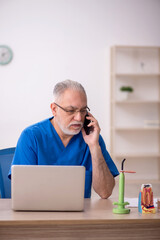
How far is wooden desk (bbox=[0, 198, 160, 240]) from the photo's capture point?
1.40m

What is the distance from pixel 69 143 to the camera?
2113 millimetres

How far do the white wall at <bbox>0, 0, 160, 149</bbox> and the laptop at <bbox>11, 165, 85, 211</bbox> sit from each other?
4.35 m

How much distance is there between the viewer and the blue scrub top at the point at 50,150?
2.01 meters

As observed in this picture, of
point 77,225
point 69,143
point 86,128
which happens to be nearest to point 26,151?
point 69,143

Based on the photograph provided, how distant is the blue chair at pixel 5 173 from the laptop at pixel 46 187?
65 cm

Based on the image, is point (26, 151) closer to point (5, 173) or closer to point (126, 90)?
point (5, 173)

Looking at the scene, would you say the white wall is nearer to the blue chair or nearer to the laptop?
the blue chair

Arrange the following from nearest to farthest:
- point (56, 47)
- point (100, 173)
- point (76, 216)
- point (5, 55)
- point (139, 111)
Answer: point (76, 216) < point (100, 173) < point (5, 55) < point (56, 47) < point (139, 111)

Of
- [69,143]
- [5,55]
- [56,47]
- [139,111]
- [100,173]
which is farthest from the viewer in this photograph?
[139,111]

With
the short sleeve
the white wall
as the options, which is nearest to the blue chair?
the short sleeve

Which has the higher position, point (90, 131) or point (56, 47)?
point (56, 47)

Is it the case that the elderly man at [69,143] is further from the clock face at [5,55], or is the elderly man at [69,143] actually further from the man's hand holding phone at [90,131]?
the clock face at [5,55]

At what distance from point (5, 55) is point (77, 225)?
15.2 ft

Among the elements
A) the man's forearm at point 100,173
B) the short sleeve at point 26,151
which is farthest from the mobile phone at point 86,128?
the short sleeve at point 26,151
